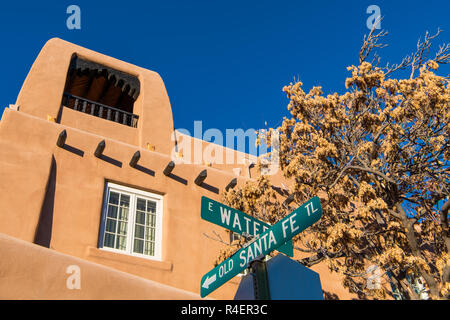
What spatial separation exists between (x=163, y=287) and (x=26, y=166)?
4447 millimetres

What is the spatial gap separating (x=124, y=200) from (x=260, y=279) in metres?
7.38

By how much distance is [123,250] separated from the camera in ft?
31.5

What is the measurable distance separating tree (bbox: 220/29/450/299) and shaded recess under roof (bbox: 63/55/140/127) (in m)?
5.85

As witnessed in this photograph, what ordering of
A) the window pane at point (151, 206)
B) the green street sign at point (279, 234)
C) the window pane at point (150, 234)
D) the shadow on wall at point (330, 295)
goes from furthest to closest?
the shadow on wall at point (330, 295), the window pane at point (151, 206), the window pane at point (150, 234), the green street sign at point (279, 234)

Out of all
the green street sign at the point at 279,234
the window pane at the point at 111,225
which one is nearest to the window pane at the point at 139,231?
the window pane at the point at 111,225

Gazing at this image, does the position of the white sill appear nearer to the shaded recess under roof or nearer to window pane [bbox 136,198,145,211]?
window pane [bbox 136,198,145,211]

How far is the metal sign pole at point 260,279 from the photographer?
11.8ft

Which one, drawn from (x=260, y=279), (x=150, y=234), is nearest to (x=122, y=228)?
(x=150, y=234)

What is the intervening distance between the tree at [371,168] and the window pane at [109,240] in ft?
8.93

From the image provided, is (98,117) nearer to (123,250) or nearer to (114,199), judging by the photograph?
(114,199)

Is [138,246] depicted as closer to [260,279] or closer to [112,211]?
[112,211]

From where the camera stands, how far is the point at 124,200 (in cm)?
1044

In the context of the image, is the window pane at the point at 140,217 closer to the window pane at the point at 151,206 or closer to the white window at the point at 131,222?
the white window at the point at 131,222

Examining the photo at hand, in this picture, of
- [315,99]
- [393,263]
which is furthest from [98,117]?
[393,263]
